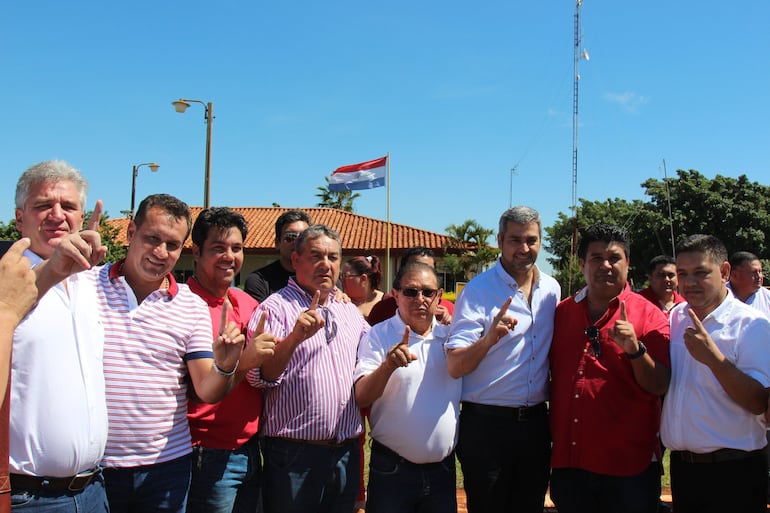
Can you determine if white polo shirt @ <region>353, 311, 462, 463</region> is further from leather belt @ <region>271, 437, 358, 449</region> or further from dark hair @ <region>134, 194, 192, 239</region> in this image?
dark hair @ <region>134, 194, 192, 239</region>

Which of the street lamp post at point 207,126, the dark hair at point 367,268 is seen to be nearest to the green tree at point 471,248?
the street lamp post at point 207,126

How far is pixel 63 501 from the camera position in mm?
2346

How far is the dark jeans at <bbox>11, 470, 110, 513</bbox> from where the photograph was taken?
2275 mm

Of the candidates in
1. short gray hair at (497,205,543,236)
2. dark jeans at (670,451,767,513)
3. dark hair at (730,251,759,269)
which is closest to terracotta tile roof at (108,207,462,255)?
dark hair at (730,251,759,269)

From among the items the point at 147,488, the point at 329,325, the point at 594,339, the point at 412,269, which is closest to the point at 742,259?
the point at 594,339

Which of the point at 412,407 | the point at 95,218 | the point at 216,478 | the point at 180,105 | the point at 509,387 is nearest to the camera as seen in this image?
the point at 95,218

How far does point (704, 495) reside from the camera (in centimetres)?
329

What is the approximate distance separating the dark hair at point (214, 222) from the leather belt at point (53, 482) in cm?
146

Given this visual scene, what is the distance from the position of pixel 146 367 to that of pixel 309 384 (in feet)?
2.93

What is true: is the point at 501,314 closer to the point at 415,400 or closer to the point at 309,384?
the point at 415,400

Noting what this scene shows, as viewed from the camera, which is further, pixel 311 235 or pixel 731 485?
pixel 311 235

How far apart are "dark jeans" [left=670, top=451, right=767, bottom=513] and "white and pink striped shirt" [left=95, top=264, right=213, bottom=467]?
9.37 ft

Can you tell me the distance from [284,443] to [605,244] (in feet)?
7.34

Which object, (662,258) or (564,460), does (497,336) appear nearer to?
(564,460)
